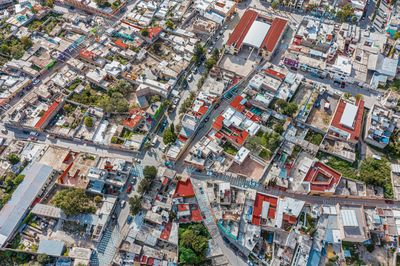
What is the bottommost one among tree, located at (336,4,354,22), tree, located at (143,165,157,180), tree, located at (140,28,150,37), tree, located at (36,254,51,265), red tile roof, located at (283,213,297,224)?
tree, located at (36,254,51,265)

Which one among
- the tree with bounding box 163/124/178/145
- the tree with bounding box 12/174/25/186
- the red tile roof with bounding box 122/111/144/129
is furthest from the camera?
the red tile roof with bounding box 122/111/144/129

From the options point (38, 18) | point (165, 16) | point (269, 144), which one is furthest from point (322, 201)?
point (38, 18)

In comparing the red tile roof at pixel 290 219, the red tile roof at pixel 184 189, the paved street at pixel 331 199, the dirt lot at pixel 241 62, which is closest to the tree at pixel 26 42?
the dirt lot at pixel 241 62

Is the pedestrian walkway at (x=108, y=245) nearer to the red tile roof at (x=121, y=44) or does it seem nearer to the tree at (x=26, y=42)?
the red tile roof at (x=121, y=44)

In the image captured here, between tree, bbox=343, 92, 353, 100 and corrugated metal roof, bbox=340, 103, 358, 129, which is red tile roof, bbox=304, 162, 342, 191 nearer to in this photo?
corrugated metal roof, bbox=340, 103, 358, 129

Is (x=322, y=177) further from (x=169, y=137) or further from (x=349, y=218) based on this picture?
(x=169, y=137)

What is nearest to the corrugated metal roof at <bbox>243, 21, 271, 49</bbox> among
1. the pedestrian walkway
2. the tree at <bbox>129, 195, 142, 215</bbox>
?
the tree at <bbox>129, 195, 142, 215</bbox>

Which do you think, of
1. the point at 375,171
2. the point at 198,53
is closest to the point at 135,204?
the point at 198,53
